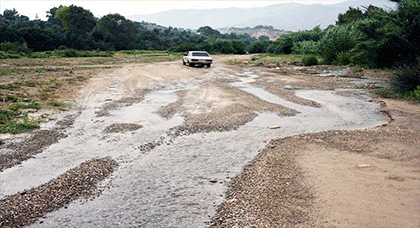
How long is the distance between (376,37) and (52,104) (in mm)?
18349

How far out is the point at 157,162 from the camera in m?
6.76

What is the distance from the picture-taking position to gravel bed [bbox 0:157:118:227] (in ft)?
14.9

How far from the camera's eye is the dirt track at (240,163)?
4570 millimetres

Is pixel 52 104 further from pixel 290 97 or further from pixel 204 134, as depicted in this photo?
pixel 290 97

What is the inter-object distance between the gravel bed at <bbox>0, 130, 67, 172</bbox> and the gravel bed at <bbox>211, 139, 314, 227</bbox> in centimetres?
423

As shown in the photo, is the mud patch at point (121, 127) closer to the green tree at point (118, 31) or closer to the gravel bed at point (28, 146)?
the gravel bed at point (28, 146)

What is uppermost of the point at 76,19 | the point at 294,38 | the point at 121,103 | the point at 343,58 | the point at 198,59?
the point at 76,19

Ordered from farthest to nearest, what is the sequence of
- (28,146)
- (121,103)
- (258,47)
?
(258,47)
(121,103)
(28,146)

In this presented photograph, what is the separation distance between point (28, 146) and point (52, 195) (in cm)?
297

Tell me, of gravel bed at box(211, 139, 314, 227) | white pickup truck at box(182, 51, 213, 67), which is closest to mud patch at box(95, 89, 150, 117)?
gravel bed at box(211, 139, 314, 227)

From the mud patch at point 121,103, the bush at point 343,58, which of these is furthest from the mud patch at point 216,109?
the bush at point 343,58

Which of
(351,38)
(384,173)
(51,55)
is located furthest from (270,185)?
(51,55)

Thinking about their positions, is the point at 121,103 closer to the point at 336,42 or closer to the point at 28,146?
the point at 28,146

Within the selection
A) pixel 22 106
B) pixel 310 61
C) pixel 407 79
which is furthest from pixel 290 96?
pixel 310 61
